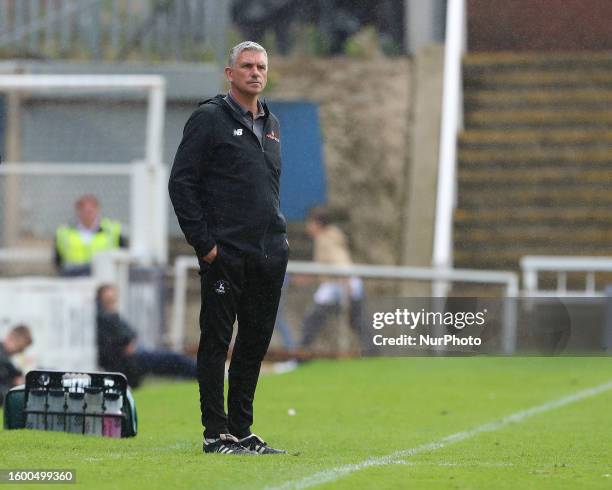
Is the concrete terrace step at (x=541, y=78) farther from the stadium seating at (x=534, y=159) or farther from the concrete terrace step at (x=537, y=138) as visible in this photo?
the concrete terrace step at (x=537, y=138)

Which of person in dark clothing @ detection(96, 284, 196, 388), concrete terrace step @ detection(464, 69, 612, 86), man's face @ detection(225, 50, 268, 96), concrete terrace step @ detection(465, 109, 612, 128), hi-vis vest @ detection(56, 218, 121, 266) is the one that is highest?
concrete terrace step @ detection(464, 69, 612, 86)

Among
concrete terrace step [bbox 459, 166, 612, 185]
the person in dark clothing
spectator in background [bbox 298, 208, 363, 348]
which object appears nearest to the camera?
the person in dark clothing

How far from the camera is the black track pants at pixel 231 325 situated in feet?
30.2

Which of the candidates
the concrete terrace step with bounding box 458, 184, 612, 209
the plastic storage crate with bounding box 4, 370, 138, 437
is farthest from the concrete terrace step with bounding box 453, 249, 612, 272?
the plastic storage crate with bounding box 4, 370, 138, 437

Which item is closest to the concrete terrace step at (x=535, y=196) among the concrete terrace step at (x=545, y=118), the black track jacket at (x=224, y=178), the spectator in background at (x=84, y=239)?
the concrete terrace step at (x=545, y=118)

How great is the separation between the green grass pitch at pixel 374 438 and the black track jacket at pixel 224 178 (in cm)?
110

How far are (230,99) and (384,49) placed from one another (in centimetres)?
1607

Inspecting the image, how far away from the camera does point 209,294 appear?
9227mm

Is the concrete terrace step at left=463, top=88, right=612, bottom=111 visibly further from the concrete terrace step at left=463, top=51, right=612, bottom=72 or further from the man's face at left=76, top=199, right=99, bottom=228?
the man's face at left=76, top=199, right=99, bottom=228

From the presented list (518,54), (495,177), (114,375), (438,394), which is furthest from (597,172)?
(114,375)

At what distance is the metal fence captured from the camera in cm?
2334

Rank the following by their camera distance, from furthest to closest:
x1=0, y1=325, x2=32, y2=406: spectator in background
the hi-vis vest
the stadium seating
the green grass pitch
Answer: the stadium seating, the hi-vis vest, x1=0, y1=325, x2=32, y2=406: spectator in background, the green grass pitch

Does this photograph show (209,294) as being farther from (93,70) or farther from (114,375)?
(93,70)

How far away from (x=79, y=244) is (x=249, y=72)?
9.68m
